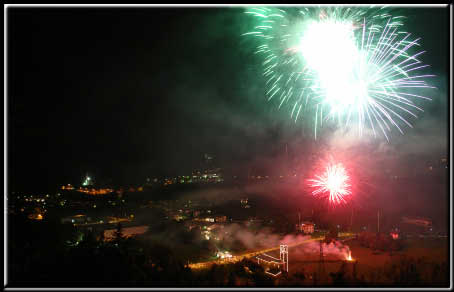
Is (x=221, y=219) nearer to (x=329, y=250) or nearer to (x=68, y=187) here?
(x=329, y=250)

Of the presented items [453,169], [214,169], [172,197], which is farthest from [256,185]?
[453,169]

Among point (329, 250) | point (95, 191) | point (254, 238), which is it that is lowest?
point (254, 238)

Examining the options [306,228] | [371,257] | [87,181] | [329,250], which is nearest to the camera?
[371,257]

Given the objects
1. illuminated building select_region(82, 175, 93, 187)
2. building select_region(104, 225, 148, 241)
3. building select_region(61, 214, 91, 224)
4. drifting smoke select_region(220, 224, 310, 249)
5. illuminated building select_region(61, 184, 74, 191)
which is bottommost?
drifting smoke select_region(220, 224, 310, 249)

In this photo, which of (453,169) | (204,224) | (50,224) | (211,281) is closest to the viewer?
(453,169)

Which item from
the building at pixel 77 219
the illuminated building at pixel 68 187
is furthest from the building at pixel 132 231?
the illuminated building at pixel 68 187

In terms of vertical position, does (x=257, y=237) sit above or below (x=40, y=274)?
below

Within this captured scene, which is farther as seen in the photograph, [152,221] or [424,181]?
[424,181]

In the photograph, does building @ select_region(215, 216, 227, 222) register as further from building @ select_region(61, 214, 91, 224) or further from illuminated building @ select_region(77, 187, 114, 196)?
illuminated building @ select_region(77, 187, 114, 196)

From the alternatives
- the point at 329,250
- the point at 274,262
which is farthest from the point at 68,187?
the point at 329,250

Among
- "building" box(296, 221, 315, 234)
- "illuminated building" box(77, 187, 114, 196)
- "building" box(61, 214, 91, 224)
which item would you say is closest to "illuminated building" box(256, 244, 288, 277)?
"building" box(296, 221, 315, 234)

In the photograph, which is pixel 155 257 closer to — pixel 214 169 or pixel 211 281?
pixel 211 281
